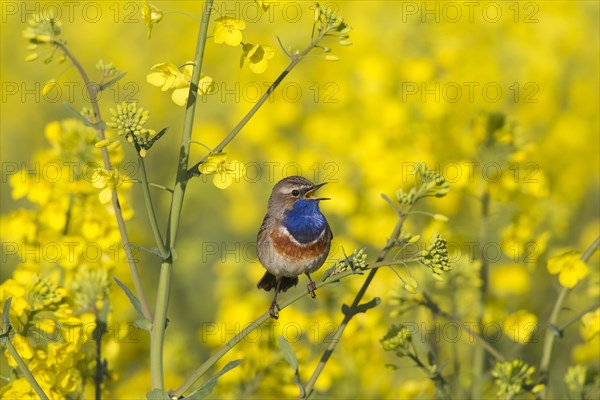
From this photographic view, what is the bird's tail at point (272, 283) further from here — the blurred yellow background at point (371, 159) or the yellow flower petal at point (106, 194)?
the yellow flower petal at point (106, 194)

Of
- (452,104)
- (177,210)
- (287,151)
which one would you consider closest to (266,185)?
(287,151)

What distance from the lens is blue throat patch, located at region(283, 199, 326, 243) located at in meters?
3.97

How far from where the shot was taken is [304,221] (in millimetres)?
4020

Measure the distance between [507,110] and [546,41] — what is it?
100 centimetres

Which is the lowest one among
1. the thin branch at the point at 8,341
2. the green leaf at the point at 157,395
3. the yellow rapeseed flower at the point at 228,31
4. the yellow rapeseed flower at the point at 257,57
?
the green leaf at the point at 157,395

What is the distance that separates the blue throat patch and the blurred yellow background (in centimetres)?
46

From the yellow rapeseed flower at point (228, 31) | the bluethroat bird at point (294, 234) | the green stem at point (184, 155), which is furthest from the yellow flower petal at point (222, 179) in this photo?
the bluethroat bird at point (294, 234)

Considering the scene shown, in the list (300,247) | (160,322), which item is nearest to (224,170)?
(160,322)

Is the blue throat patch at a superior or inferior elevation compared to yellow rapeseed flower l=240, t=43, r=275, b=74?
inferior

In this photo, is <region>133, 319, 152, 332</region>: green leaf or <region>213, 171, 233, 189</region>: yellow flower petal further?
<region>213, 171, 233, 189</region>: yellow flower petal

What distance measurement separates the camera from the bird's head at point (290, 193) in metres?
4.01

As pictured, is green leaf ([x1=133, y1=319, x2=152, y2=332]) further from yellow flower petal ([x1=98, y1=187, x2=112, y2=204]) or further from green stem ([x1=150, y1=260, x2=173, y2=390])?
yellow flower petal ([x1=98, y1=187, x2=112, y2=204])

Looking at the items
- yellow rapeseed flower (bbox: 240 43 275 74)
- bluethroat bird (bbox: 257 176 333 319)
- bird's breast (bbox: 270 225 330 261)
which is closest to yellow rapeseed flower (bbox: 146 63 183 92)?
yellow rapeseed flower (bbox: 240 43 275 74)

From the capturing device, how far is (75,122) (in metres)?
3.97
